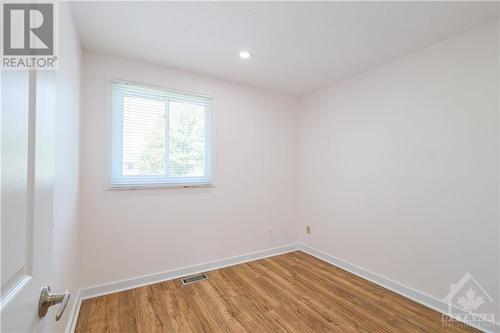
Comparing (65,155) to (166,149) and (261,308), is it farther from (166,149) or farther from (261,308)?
(261,308)

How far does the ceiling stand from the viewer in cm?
166

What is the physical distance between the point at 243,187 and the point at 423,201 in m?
2.02

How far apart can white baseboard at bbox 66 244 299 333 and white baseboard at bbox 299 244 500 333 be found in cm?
78

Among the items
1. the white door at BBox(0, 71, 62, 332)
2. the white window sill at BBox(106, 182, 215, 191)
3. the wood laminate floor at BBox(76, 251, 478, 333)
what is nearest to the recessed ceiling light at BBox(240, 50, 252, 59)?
the white window sill at BBox(106, 182, 215, 191)

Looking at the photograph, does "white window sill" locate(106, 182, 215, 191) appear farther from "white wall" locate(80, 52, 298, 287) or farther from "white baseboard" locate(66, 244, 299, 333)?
"white baseboard" locate(66, 244, 299, 333)

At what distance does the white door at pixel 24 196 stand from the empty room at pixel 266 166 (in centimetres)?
38

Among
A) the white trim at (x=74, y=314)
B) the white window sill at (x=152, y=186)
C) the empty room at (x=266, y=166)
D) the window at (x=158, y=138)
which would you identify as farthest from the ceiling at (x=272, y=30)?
the white trim at (x=74, y=314)

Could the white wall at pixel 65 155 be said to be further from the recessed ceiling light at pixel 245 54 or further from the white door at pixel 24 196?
the recessed ceiling light at pixel 245 54

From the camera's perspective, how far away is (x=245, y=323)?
1.85 meters

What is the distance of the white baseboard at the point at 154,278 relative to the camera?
2031mm

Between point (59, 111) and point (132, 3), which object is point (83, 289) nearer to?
point (59, 111)

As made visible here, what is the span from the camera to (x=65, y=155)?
1.52 metres

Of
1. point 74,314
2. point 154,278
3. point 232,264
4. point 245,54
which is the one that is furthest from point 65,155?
point 232,264

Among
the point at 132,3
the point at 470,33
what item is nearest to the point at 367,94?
the point at 470,33
